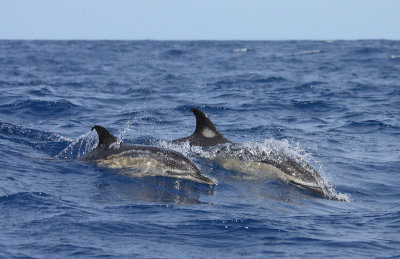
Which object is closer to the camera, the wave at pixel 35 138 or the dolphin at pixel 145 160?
the dolphin at pixel 145 160

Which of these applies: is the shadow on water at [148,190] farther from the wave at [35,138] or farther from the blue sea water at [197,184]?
the wave at [35,138]

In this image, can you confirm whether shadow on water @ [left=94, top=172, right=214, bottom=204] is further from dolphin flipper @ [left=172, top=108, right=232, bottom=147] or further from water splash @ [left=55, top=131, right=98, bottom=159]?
water splash @ [left=55, top=131, right=98, bottom=159]

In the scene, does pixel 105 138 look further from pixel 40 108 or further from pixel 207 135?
pixel 40 108

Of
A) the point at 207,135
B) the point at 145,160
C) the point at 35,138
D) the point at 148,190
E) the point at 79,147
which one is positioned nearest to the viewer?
the point at 148,190

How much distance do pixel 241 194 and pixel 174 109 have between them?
10351 mm

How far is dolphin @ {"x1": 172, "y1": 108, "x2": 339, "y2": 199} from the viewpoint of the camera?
1105 centimetres

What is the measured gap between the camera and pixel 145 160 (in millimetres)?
10930

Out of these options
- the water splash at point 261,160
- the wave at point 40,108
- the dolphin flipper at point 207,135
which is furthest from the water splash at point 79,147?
the wave at point 40,108

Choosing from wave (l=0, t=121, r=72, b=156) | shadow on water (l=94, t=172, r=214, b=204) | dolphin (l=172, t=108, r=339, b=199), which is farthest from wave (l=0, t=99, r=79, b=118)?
shadow on water (l=94, t=172, r=214, b=204)

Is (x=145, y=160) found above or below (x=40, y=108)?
below

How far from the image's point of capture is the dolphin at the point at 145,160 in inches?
420

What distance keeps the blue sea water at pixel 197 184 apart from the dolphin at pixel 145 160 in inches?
8.3

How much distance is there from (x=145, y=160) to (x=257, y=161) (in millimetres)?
2278

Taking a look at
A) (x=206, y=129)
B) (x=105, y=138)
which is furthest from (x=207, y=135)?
(x=105, y=138)
